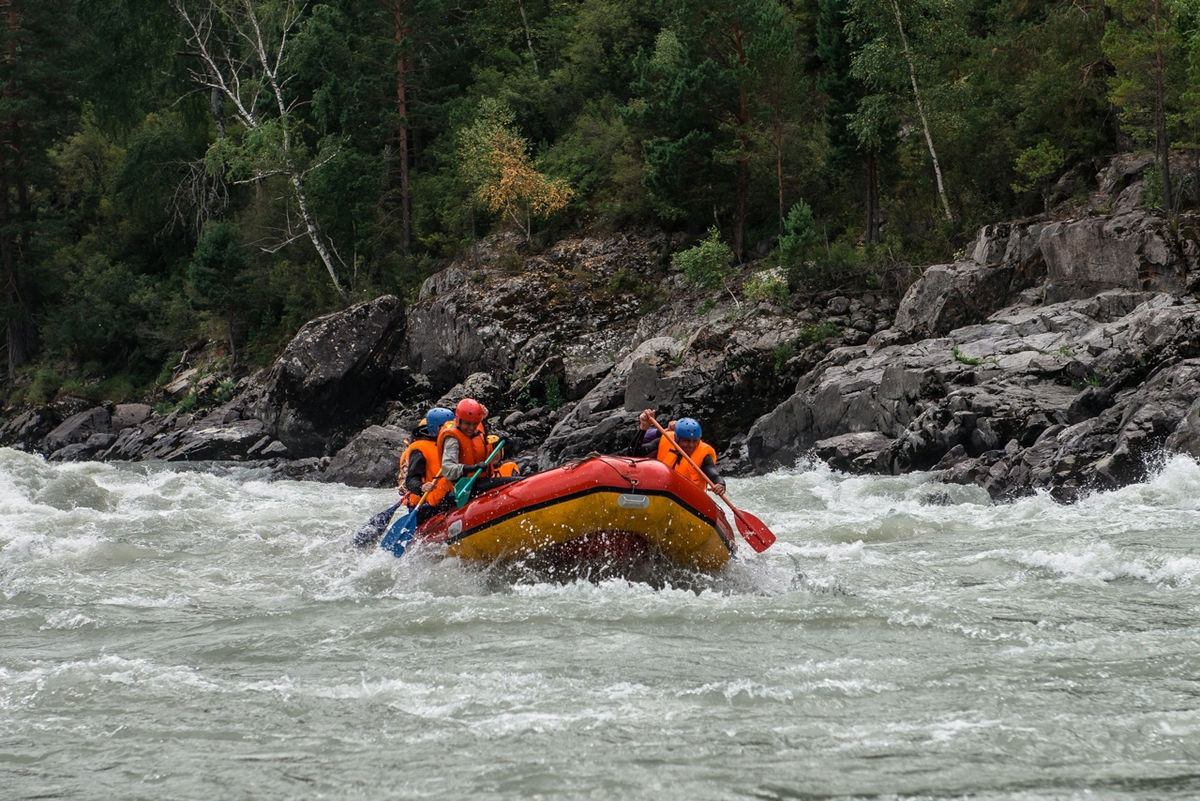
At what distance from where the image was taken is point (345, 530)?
1234cm

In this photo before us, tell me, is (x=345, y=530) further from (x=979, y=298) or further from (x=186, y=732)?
(x=979, y=298)

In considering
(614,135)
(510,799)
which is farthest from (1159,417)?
(614,135)

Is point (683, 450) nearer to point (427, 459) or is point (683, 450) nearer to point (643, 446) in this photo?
point (643, 446)

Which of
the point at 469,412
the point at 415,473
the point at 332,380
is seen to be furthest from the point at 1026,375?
the point at 332,380

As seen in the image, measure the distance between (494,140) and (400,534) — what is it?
2240 cm

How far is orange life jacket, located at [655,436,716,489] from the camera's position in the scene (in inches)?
371

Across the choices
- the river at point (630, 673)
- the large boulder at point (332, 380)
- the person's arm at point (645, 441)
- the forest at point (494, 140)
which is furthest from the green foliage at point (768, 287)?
the person's arm at point (645, 441)

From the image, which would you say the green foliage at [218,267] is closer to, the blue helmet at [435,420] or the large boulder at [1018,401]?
the large boulder at [1018,401]

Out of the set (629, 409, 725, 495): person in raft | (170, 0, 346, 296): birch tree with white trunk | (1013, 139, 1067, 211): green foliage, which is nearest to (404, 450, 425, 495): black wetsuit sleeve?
(629, 409, 725, 495): person in raft

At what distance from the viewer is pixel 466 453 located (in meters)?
9.14

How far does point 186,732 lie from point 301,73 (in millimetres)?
31260

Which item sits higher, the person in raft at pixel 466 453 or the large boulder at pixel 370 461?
the person in raft at pixel 466 453

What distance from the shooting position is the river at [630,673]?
4.08 metres

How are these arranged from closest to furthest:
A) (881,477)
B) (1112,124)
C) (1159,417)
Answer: (1159,417), (881,477), (1112,124)
